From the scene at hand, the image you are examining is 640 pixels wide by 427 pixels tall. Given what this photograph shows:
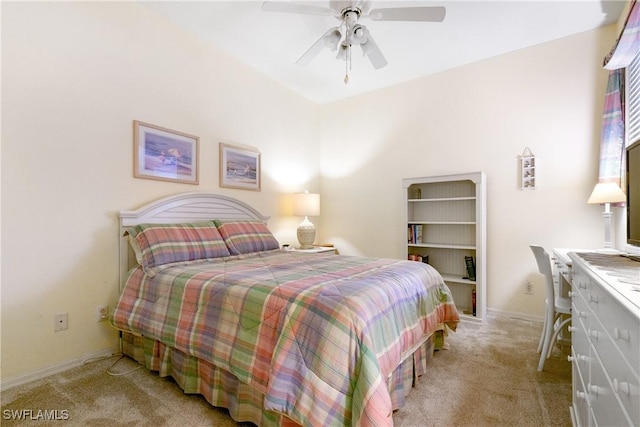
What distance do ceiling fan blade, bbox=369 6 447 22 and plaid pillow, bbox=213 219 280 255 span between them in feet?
6.71

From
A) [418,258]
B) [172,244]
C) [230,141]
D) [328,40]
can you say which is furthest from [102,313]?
[418,258]

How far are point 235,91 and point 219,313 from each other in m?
2.65

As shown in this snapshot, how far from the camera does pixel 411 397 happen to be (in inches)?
70.6

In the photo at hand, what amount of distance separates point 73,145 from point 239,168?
153 centimetres

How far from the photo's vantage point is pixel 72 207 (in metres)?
2.20

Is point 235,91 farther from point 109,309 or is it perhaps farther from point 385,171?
point 109,309

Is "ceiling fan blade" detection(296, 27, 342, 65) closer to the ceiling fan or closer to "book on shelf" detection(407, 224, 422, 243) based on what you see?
the ceiling fan

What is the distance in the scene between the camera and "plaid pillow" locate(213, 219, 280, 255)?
2.77 metres

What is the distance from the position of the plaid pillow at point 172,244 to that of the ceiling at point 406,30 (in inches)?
73.7

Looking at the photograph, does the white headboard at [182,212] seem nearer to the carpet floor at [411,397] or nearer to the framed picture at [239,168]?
the framed picture at [239,168]

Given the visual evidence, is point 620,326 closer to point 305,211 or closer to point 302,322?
point 302,322

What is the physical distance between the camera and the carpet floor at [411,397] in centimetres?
158

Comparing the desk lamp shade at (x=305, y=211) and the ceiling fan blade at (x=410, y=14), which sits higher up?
the ceiling fan blade at (x=410, y=14)

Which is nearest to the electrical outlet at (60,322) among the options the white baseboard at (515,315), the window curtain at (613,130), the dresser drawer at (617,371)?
the dresser drawer at (617,371)
